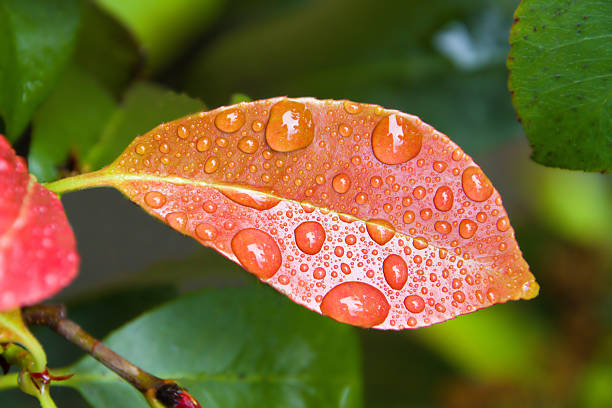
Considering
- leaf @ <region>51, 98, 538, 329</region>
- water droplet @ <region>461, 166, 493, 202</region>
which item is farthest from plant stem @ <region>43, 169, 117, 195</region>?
water droplet @ <region>461, 166, 493, 202</region>

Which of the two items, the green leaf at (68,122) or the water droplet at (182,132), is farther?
the green leaf at (68,122)

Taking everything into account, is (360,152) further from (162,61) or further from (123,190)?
(162,61)

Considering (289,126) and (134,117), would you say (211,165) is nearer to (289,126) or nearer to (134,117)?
(289,126)

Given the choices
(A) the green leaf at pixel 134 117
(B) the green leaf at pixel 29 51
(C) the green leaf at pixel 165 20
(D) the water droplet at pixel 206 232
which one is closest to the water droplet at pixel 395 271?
(D) the water droplet at pixel 206 232

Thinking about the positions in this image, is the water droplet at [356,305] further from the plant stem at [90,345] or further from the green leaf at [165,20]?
the green leaf at [165,20]

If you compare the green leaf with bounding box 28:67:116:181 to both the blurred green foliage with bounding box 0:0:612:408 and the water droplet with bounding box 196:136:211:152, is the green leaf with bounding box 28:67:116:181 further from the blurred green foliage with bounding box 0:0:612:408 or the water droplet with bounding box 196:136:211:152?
the water droplet with bounding box 196:136:211:152

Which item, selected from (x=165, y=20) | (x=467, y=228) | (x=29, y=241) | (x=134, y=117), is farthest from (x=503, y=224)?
(x=165, y=20)

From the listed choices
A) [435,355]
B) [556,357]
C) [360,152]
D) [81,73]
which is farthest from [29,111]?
[556,357]
